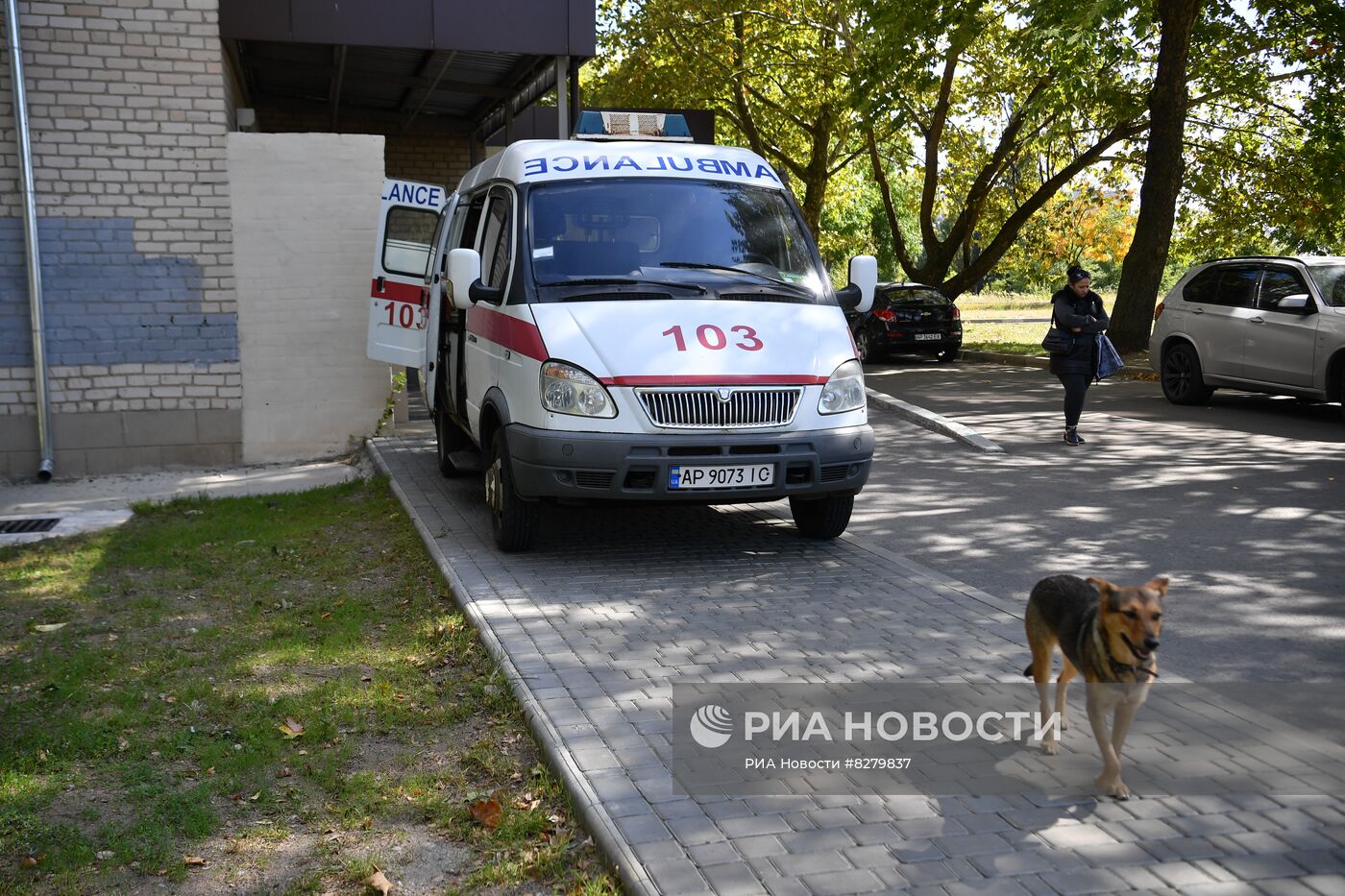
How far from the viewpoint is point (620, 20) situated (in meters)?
30.4

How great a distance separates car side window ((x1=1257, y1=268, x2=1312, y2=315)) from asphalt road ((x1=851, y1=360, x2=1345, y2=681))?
1.25 metres

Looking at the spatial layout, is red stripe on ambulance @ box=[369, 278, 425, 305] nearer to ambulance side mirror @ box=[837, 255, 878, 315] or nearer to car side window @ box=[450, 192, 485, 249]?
car side window @ box=[450, 192, 485, 249]

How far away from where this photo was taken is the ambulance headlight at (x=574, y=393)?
23.1ft

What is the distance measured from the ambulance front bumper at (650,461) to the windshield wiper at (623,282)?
3.12 feet

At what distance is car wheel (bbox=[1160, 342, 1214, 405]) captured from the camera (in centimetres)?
1509

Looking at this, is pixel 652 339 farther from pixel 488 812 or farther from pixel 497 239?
pixel 488 812

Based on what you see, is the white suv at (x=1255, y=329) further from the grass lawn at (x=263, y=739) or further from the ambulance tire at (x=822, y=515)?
the grass lawn at (x=263, y=739)

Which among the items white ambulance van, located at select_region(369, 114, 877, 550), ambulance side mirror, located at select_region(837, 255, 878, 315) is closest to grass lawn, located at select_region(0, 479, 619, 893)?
white ambulance van, located at select_region(369, 114, 877, 550)

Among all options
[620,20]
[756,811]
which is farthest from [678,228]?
[620,20]

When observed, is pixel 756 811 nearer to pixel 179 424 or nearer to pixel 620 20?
pixel 179 424

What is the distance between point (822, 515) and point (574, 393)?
194 cm

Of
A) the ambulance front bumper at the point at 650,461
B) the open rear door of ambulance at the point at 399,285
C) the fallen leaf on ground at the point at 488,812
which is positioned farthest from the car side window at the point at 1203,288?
the fallen leaf on ground at the point at 488,812

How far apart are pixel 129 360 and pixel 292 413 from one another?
1520 millimetres

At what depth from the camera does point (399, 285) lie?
11133 millimetres
